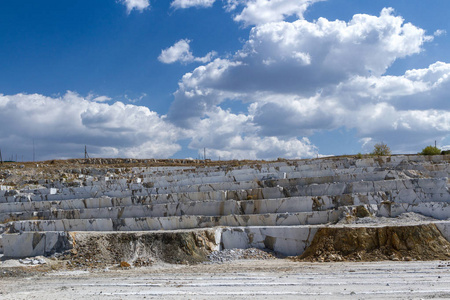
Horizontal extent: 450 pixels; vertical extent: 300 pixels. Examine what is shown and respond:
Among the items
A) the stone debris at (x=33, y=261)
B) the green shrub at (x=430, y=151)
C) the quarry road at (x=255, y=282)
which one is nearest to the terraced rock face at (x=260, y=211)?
the stone debris at (x=33, y=261)

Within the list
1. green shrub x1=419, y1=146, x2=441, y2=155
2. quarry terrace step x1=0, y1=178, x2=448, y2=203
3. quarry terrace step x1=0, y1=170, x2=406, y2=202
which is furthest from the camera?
green shrub x1=419, y1=146, x2=441, y2=155

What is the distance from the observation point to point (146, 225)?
16859 mm

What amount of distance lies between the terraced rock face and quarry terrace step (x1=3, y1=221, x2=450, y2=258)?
33mm

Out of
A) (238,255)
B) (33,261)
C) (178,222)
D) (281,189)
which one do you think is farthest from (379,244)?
(33,261)

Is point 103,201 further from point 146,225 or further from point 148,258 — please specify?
point 148,258

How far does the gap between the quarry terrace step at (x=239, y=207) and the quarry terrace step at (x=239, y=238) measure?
1.67 m

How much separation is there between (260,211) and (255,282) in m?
7.05

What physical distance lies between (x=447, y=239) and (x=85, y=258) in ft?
37.7

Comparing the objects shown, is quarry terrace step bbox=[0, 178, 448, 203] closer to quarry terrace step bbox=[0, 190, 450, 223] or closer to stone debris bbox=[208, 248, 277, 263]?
quarry terrace step bbox=[0, 190, 450, 223]

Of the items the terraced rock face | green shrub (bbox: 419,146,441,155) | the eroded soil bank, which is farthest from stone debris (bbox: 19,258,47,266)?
green shrub (bbox: 419,146,441,155)

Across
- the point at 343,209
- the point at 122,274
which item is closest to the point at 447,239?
the point at 343,209

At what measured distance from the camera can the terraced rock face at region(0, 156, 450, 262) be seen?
13.7m

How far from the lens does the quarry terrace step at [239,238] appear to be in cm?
1353

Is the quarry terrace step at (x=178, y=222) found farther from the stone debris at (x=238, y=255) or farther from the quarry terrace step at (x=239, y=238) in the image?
the stone debris at (x=238, y=255)
